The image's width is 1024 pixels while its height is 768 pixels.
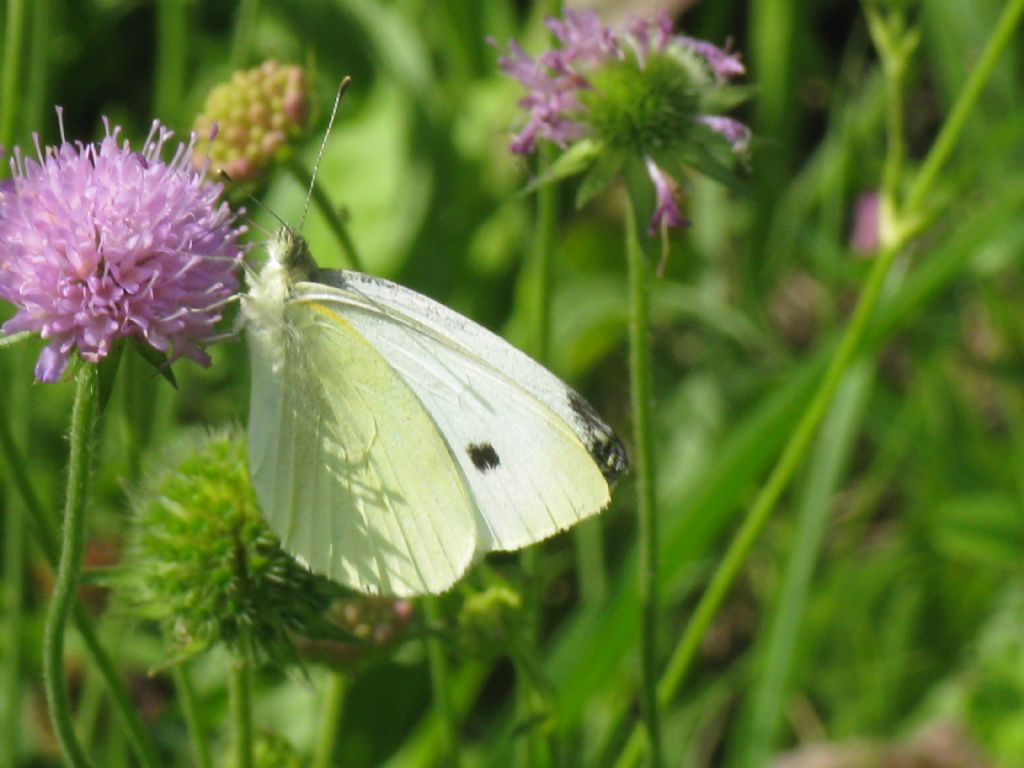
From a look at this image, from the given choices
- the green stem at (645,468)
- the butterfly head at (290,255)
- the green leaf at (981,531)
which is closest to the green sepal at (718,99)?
the green stem at (645,468)

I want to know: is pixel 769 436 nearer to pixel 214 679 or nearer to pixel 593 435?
pixel 593 435

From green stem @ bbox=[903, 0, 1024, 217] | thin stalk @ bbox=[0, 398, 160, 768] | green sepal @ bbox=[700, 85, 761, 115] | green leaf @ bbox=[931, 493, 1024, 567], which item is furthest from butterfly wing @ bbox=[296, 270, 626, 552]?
green leaf @ bbox=[931, 493, 1024, 567]

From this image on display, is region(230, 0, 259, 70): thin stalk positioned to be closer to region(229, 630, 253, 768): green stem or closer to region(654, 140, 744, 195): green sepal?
region(654, 140, 744, 195): green sepal

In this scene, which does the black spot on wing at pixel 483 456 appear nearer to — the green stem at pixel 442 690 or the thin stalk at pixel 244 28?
the green stem at pixel 442 690

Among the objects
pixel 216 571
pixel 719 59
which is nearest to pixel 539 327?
pixel 719 59

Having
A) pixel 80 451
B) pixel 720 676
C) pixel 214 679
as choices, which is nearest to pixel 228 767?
pixel 80 451
